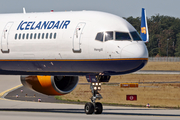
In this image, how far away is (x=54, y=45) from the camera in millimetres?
27328

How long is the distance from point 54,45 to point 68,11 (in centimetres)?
311

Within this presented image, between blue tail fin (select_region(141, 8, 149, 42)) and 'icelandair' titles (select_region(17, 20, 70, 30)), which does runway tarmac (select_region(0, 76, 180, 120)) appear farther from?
blue tail fin (select_region(141, 8, 149, 42))

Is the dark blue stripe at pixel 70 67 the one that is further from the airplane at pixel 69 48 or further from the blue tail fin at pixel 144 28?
the blue tail fin at pixel 144 28

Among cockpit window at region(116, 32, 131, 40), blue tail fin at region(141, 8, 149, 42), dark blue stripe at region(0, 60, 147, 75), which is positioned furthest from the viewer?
blue tail fin at region(141, 8, 149, 42)

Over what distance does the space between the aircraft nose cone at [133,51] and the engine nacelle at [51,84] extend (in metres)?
7.20

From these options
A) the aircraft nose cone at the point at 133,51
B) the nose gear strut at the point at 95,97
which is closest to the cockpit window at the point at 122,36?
the aircraft nose cone at the point at 133,51

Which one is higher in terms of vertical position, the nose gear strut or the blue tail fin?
the blue tail fin

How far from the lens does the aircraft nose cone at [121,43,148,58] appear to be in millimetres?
24734

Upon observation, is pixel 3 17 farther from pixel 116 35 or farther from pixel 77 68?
pixel 116 35

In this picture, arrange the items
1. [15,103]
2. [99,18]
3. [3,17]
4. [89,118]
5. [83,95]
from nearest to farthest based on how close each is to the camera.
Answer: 1. [89,118]
2. [99,18]
3. [3,17]
4. [15,103]
5. [83,95]

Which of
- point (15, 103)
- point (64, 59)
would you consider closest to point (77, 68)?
point (64, 59)

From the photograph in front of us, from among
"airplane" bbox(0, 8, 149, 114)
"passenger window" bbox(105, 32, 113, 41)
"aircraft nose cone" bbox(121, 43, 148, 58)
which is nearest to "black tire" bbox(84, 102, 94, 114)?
"airplane" bbox(0, 8, 149, 114)

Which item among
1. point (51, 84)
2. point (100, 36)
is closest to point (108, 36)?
point (100, 36)

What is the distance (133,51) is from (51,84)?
780cm
